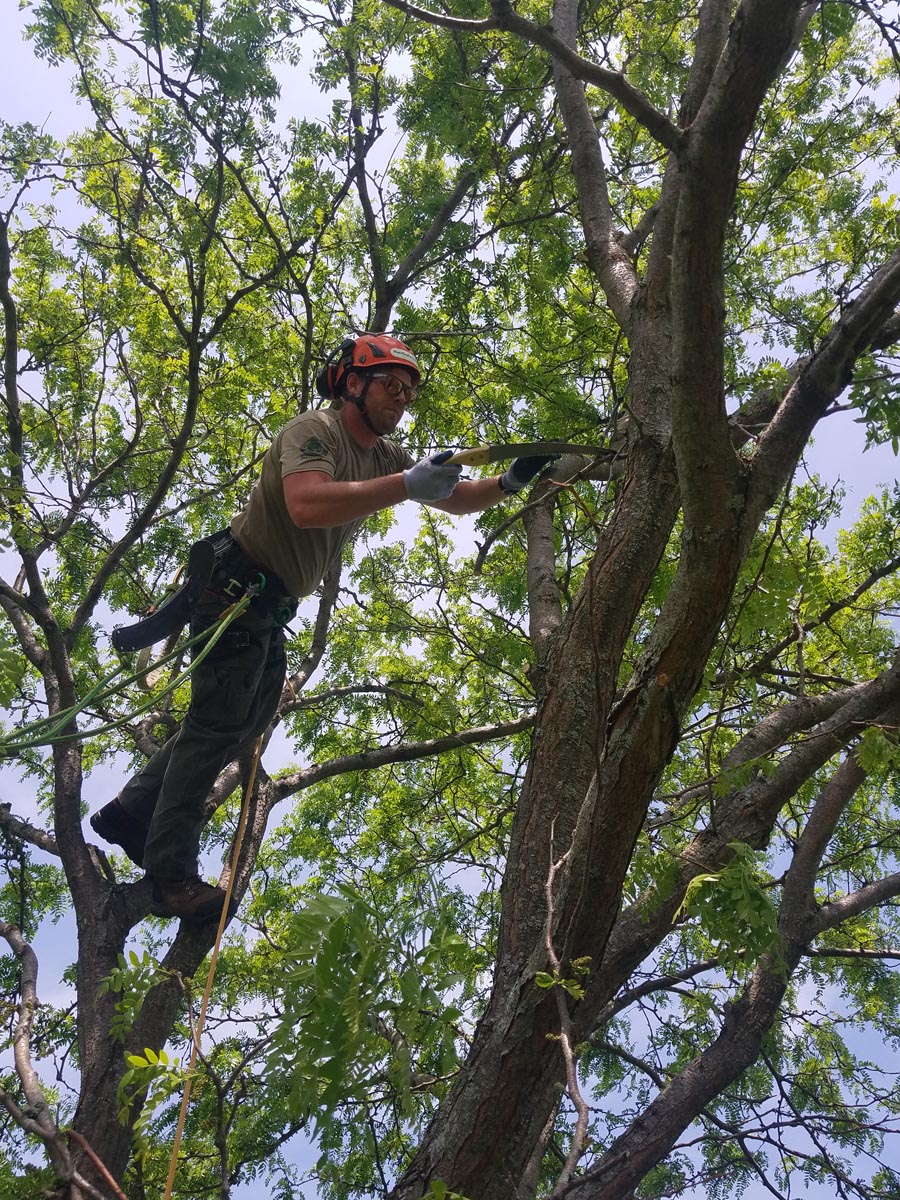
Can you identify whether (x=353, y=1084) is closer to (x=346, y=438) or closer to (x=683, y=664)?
(x=683, y=664)

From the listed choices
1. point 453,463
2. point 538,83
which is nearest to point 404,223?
point 538,83

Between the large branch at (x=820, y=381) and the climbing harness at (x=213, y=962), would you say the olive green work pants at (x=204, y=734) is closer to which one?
the climbing harness at (x=213, y=962)

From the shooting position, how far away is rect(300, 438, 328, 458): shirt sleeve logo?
126 inches

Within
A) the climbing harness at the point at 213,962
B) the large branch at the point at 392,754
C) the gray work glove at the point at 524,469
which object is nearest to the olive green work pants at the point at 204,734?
the climbing harness at the point at 213,962

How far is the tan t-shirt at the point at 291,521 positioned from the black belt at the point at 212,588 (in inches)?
2.0

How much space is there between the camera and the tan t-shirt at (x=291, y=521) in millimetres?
3410

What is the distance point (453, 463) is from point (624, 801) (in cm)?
135

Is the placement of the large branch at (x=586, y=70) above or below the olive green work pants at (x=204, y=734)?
above

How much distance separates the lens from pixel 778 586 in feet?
8.40

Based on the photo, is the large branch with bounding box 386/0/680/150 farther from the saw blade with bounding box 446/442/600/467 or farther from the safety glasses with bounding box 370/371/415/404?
the safety glasses with bounding box 370/371/415/404

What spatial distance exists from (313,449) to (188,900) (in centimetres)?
190

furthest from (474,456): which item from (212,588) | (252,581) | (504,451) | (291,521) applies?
(212,588)

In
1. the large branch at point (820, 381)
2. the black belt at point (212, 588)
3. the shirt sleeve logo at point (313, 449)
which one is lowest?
the black belt at point (212, 588)

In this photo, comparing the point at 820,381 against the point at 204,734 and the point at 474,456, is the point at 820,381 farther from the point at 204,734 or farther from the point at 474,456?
the point at 204,734
